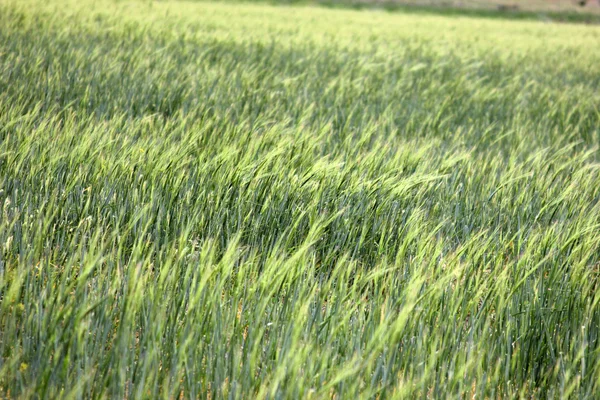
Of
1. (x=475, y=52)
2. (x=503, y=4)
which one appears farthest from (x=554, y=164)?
(x=503, y=4)

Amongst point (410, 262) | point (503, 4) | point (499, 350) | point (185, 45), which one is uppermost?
point (503, 4)

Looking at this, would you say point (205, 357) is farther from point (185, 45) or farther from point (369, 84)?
point (185, 45)

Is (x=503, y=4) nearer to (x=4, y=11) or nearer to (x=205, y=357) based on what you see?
(x=4, y=11)

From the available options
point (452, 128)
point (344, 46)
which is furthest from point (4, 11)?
point (452, 128)

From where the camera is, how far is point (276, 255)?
4.55ft

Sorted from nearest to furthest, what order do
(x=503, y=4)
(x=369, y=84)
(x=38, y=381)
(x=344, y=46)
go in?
(x=38, y=381)
(x=369, y=84)
(x=344, y=46)
(x=503, y=4)

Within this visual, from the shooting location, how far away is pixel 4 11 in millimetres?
5500

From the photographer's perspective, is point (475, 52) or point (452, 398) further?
point (475, 52)

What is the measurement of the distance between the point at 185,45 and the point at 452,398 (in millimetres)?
4529

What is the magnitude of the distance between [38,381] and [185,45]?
440cm

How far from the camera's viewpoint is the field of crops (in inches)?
40.1

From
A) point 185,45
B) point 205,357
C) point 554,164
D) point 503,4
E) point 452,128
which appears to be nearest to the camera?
point 205,357

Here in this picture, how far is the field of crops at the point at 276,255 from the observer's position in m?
1.02

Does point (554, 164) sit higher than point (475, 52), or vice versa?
point (475, 52)
